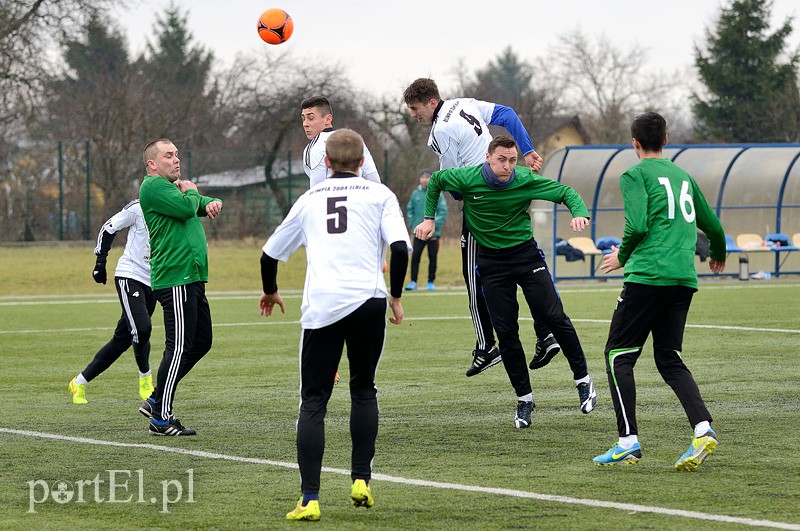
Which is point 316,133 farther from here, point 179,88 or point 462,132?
point 179,88

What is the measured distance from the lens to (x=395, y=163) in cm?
3912

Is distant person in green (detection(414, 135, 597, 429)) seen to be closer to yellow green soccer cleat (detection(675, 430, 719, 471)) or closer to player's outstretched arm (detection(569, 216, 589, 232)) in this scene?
player's outstretched arm (detection(569, 216, 589, 232))

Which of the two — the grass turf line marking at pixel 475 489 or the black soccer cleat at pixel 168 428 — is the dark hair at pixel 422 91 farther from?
the grass turf line marking at pixel 475 489

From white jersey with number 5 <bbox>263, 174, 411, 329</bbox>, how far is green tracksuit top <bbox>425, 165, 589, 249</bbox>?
276cm

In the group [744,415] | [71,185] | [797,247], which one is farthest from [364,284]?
[71,185]

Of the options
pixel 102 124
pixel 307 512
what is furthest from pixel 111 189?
pixel 307 512

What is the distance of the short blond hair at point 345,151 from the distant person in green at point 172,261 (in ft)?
9.10

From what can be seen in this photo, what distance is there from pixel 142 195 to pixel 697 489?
446 cm

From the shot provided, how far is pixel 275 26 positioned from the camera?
1474 cm

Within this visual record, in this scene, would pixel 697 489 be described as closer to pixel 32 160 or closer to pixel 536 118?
pixel 32 160

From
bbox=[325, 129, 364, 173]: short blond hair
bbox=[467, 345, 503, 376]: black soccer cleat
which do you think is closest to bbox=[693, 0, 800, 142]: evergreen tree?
bbox=[467, 345, 503, 376]: black soccer cleat

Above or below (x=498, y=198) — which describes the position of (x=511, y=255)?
below

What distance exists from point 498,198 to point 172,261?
236 cm

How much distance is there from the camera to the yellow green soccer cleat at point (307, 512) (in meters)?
6.08
